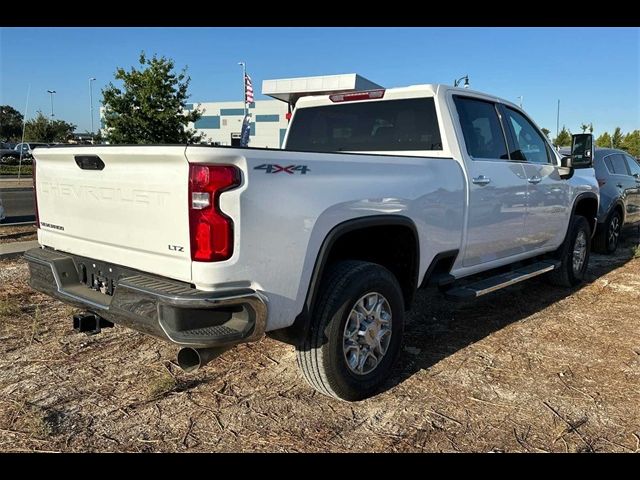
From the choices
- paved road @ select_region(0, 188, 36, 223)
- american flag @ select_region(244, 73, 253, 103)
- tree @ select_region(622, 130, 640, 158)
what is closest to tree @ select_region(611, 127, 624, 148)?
tree @ select_region(622, 130, 640, 158)

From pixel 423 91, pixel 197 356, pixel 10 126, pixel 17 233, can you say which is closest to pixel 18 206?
pixel 17 233

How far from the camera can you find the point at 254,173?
247 cm

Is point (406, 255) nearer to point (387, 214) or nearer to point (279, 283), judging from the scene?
point (387, 214)

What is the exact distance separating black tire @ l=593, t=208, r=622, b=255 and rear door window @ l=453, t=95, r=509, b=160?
432 centimetres

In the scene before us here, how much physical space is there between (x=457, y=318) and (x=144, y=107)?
49.6ft

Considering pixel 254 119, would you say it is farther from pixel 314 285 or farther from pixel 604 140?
pixel 314 285

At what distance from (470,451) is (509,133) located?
3.05 meters

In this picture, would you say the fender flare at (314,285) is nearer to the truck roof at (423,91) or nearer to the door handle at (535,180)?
the truck roof at (423,91)

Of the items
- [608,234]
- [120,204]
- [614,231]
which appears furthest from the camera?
[614,231]

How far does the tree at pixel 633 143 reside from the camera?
49875mm

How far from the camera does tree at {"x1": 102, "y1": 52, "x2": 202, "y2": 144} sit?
56.9ft

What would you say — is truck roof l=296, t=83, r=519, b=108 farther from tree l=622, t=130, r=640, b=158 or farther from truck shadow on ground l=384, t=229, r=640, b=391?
tree l=622, t=130, r=640, b=158

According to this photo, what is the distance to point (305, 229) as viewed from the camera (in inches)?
107

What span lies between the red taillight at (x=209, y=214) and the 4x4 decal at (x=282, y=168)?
144mm
